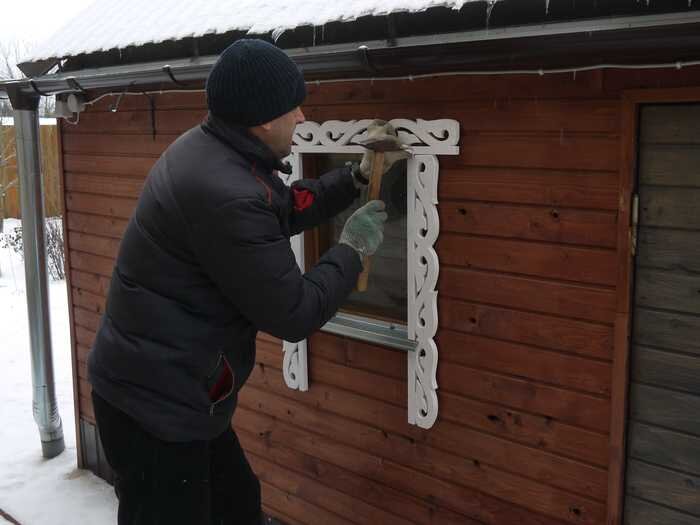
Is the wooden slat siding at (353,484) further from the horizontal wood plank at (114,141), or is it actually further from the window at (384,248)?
the horizontal wood plank at (114,141)

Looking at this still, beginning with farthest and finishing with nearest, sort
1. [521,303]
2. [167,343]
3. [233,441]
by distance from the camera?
[521,303] → [233,441] → [167,343]

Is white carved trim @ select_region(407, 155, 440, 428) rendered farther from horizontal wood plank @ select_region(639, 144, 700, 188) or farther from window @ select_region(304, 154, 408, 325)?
horizontal wood plank @ select_region(639, 144, 700, 188)

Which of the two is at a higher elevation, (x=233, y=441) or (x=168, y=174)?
(x=168, y=174)

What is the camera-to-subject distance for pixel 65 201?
548cm

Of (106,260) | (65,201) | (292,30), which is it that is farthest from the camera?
(65,201)

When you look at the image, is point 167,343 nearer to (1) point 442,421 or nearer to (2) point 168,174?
(2) point 168,174

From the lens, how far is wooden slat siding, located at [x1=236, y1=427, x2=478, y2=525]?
3.33 metres

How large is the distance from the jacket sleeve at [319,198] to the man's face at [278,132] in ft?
1.21

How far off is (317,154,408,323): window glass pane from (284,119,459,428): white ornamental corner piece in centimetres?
13

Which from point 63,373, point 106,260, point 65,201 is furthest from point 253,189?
point 63,373

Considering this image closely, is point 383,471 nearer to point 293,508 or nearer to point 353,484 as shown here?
point 353,484

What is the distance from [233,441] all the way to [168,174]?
1016 millimetres

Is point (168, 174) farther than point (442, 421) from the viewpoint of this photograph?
No

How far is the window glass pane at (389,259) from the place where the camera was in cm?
330
